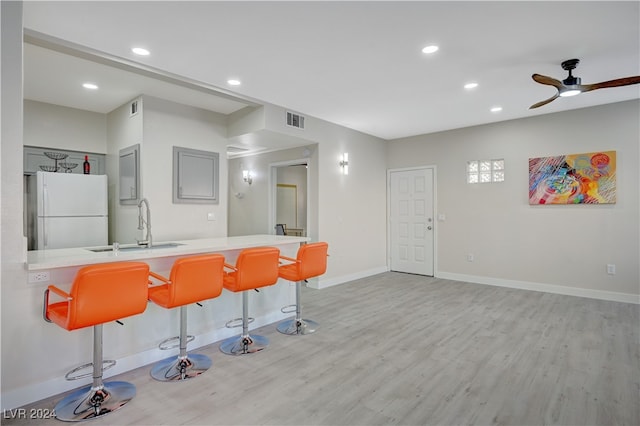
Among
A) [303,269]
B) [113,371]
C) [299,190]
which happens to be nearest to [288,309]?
[303,269]

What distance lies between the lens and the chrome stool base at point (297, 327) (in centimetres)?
357

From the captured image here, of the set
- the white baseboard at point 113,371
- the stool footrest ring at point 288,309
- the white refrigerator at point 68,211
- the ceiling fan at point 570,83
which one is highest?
the ceiling fan at point 570,83

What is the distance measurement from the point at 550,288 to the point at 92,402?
5936mm

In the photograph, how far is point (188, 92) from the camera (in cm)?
420

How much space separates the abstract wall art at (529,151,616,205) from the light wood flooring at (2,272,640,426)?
1.61 m

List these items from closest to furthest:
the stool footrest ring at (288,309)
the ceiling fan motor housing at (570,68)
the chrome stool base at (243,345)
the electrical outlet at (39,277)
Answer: the electrical outlet at (39,277), the chrome stool base at (243,345), the ceiling fan motor housing at (570,68), the stool footrest ring at (288,309)

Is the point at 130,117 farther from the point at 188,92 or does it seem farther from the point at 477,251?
the point at 477,251

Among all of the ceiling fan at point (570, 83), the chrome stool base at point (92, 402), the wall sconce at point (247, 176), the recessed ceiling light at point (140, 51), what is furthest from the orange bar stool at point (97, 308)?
the wall sconce at point (247, 176)

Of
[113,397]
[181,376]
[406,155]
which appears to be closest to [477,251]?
[406,155]

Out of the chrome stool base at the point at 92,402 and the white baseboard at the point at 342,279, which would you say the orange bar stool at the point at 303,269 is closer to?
the chrome stool base at the point at 92,402

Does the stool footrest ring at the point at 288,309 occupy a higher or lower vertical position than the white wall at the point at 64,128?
lower

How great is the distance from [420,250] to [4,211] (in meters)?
6.06

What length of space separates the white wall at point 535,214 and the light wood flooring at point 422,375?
787mm

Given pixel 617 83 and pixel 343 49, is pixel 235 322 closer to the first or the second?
pixel 343 49
